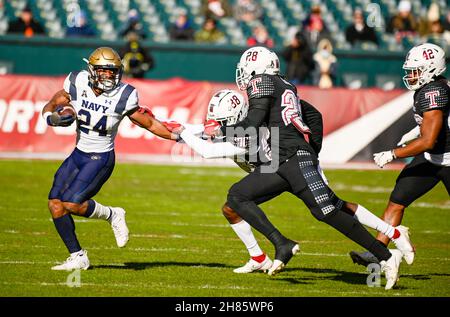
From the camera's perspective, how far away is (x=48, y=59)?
1797cm

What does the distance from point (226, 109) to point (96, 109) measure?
1.01 m

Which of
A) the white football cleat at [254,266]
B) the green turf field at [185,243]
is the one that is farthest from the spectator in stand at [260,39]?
the white football cleat at [254,266]

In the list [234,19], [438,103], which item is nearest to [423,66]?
[438,103]

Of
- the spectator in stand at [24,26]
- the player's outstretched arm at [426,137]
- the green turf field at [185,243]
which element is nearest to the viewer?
the green turf field at [185,243]

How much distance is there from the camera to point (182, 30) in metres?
18.4

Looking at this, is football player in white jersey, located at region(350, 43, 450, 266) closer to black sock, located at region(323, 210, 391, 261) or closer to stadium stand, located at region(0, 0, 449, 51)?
black sock, located at region(323, 210, 391, 261)

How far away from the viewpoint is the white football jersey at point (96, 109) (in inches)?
288

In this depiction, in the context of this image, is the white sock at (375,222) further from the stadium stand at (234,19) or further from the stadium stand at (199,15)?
the stadium stand at (199,15)

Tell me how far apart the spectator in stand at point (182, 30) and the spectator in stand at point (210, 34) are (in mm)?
181

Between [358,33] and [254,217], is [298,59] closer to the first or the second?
[358,33]

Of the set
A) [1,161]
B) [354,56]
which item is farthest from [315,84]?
[1,161]

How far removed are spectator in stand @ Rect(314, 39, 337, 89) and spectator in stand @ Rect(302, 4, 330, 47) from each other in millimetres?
467

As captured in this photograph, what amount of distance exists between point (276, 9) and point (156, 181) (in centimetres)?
809

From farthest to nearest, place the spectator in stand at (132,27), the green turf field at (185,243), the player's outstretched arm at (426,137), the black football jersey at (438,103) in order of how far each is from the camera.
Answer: the spectator in stand at (132,27) → the black football jersey at (438,103) → the player's outstretched arm at (426,137) → the green turf field at (185,243)
